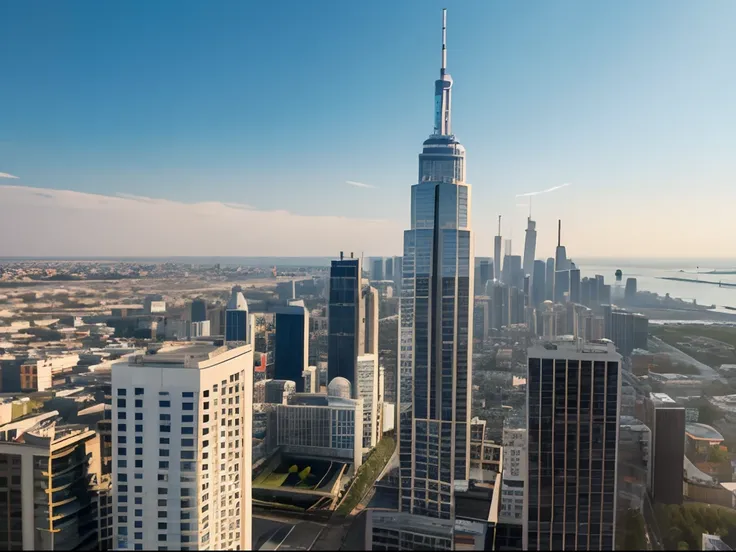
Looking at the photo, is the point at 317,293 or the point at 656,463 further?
the point at 317,293

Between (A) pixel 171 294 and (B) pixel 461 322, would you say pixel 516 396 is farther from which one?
(A) pixel 171 294

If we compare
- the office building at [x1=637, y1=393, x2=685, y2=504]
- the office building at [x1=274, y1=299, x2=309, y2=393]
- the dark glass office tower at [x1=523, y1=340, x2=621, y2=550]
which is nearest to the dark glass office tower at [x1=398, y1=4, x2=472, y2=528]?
the office building at [x1=637, y1=393, x2=685, y2=504]

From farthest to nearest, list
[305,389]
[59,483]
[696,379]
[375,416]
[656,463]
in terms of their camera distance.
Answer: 1. [305,389]
2. [375,416]
3. [696,379]
4. [656,463]
5. [59,483]

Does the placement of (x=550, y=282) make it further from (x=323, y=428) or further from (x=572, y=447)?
(x=323, y=428)

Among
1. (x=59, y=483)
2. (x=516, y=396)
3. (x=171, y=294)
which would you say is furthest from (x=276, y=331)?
(x=59, y=483)

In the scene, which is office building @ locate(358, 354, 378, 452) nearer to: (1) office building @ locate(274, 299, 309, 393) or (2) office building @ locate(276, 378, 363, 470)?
(2) office building @ locate(276, 378, 363, 470)

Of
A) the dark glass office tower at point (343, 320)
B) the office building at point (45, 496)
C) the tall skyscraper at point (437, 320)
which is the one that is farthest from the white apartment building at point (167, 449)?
the dark glass office tower at point (343, 320)

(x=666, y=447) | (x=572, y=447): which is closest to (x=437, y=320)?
(x=572, y=447)
